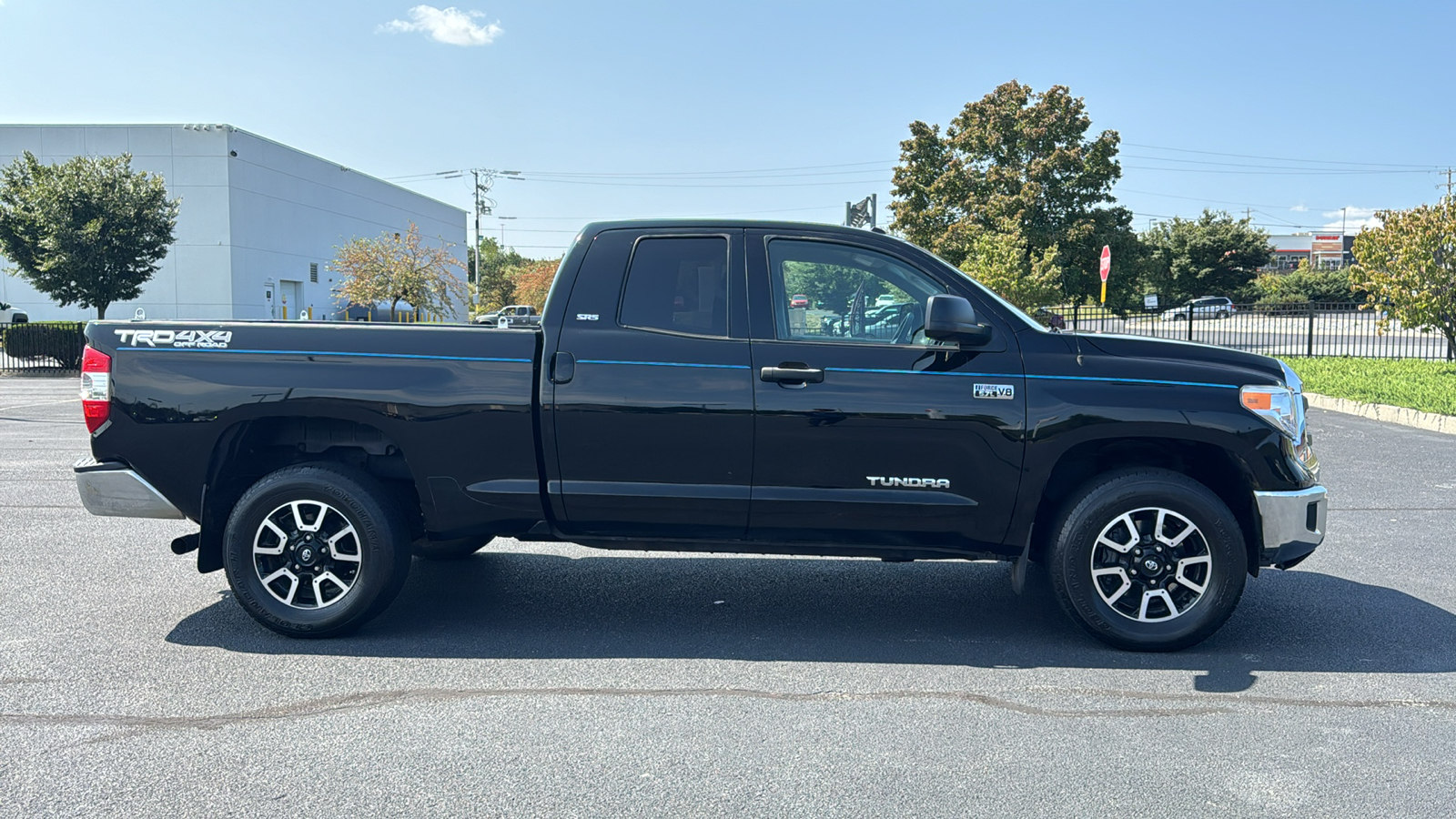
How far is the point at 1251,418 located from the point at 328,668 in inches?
165

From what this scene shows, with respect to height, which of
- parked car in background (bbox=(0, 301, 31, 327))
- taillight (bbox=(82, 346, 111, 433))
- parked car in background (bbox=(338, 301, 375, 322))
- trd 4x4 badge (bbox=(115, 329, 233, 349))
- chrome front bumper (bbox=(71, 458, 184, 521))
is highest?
parked car in background (bbox=(0, 301, 31, 327))

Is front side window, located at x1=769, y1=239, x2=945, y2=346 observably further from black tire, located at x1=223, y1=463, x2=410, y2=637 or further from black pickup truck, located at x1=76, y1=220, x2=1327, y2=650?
black tire, located at x1=223, y1=463, x2=410, y2=637

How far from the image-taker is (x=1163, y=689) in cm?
439

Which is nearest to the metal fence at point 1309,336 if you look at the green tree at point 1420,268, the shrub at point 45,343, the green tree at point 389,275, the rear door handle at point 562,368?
the green tree at point 1420,268

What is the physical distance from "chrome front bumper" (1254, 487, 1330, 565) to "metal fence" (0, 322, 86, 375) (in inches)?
1087

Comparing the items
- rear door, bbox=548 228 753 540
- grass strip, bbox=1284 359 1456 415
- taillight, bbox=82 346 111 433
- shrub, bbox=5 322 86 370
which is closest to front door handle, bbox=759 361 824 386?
rear door, bbox=548 228 753 540

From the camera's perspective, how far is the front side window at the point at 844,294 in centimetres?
495

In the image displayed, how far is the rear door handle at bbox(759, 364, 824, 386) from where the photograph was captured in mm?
4805

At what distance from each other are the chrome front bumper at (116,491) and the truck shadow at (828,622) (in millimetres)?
635

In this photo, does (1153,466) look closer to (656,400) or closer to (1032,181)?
(656,400)

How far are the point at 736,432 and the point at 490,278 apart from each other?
9249cm

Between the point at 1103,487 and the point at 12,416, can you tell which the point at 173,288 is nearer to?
the point at 12,416

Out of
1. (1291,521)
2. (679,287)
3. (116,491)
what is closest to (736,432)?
(679,287)

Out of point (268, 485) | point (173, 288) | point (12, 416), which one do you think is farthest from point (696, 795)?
point (173, 288)
